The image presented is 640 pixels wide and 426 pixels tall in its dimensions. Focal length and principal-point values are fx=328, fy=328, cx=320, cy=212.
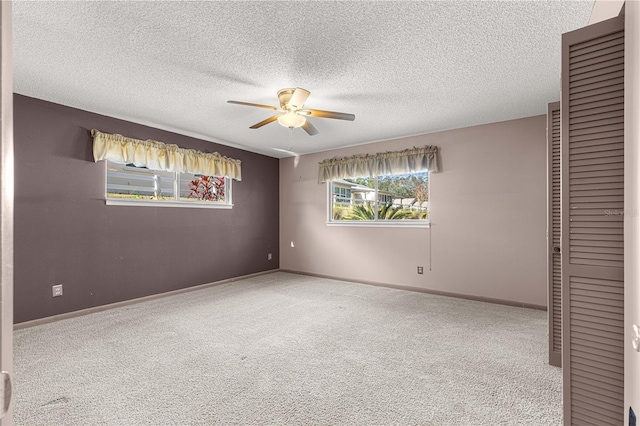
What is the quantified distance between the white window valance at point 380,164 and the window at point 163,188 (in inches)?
67.0

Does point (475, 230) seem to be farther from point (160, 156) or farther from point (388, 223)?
point (160, 156)

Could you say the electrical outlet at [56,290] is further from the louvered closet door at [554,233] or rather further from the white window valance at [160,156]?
the louvered closet door at [554,233]

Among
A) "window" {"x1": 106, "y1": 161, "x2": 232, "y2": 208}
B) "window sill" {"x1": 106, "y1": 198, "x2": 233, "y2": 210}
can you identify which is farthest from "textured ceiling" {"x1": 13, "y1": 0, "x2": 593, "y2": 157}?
"window sill" {"x1": 106, "y1": 198, "x2": 233, "y2": 210}

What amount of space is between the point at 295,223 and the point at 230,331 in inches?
126

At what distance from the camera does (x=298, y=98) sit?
110 inches

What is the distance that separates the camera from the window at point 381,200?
479 cm

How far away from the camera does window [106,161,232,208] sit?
13.1 feet

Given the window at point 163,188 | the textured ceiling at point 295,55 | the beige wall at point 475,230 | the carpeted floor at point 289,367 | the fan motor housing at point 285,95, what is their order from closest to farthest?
the carpeted floor at point 289,367 < the textured ceiling at point 295,55 < the fan motor housing at point 285,95 < the beige wall at point 475,230 < the window at point 163,188

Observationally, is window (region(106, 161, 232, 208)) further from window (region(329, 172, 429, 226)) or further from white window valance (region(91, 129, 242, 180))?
window (region(329, 172, 429, 226))

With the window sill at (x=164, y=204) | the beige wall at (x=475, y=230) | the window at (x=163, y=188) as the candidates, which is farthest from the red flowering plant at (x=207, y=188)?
the beige wall at (x=475, y=230)

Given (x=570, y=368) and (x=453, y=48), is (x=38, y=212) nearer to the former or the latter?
(x=453, y=48)

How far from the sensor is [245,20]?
1.99 metres

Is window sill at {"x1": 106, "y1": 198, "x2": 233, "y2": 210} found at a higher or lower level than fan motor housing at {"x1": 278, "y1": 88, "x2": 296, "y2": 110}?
lower

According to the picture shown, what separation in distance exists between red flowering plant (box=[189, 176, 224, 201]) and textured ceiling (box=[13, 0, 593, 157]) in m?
1.29
